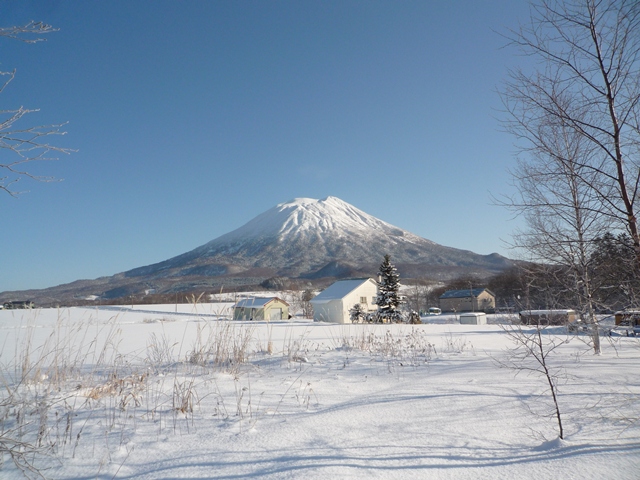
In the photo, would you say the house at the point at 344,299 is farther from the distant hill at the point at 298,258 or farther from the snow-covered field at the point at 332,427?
the distant hill at the point at 298,258

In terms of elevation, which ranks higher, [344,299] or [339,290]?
[339,290]

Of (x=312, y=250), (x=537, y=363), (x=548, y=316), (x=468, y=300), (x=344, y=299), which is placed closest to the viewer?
(x=548, y=316)

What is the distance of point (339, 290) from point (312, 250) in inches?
3676

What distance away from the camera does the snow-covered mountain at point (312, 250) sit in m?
121

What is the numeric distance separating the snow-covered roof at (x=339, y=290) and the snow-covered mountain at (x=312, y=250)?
60.5 m

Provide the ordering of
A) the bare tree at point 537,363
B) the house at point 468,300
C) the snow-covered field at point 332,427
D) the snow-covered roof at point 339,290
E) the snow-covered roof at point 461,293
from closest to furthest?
the snow-covered field at point 332,427
the bare tree at point 537,363
the snow-covered roof at point 339,290
the house at point 468,300
the snow-covered roof at point 461,293

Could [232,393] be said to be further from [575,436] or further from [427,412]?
[575,436]

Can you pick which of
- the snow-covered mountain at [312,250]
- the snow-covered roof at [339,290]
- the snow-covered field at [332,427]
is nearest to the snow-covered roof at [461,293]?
the snow-covered roof at [339,290]

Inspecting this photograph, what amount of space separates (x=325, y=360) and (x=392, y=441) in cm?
388

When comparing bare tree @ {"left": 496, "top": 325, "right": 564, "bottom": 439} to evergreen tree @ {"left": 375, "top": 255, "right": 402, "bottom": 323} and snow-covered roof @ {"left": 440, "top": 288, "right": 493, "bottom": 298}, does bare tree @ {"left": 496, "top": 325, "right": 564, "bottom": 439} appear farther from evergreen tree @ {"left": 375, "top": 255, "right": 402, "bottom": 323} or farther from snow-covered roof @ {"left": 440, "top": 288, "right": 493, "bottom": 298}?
snow-covered roof @ {"left": 440, "top": 288, "right": 493, "bottom": 298}

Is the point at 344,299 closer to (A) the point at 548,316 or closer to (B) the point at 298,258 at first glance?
(A) the point at 548,316

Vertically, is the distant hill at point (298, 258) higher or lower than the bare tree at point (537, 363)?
higher

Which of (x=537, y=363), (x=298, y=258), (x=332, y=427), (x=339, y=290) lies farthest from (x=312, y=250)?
(x=332, y=427)

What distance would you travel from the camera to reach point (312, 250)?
133625 mm
